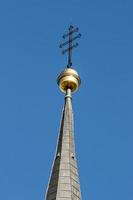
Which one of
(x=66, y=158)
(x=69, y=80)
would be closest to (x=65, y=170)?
(x=66, y=158)

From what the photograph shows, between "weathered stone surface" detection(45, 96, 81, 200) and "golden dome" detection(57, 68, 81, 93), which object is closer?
"weathered stone surface" detection(45, 96, 81, 200)

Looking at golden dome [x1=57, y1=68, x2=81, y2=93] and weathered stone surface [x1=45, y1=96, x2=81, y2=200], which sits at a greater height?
golden dome [x1=57, y1=68, x2=81, y2=93]

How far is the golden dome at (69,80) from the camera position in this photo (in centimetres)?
2833

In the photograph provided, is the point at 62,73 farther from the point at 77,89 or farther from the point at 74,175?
the point at 74,175

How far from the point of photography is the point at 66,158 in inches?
964

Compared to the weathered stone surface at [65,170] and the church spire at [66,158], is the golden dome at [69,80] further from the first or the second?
the weathered stone surface at [65,170]

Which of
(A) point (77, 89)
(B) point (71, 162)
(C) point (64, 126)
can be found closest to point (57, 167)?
(B) point (71, 162)

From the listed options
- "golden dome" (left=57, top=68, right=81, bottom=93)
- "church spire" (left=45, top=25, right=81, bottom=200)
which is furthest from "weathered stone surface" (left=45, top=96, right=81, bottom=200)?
"golden dome" (left=57, top=68, right=81, bottom=93)

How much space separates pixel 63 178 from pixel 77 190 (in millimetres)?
587

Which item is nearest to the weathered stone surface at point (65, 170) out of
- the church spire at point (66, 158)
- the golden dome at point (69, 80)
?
the church spire at point (66, 158)

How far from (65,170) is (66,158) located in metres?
0.72

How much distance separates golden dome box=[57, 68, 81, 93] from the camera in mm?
28328

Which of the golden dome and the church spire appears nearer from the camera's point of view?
the church spire

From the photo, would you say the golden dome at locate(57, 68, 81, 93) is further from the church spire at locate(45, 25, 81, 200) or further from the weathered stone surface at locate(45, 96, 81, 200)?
the weathered stone surface at locate(45, 96, 81, 200)
